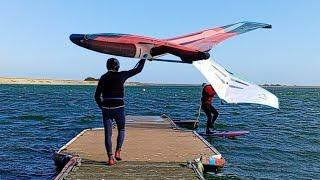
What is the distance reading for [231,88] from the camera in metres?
11.0

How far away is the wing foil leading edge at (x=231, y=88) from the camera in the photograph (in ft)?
34.7

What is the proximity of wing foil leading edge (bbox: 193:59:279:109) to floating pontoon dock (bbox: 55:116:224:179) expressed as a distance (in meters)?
1.81

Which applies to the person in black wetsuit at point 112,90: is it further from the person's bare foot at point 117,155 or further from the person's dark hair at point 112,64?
the person's bare foot at point 117,155

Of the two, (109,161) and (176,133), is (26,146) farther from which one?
(109,161)

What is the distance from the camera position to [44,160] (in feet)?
52.6

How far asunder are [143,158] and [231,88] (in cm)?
278

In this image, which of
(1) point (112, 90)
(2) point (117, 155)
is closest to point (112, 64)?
(1) point (112, 90)

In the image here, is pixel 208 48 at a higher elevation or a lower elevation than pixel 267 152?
higher

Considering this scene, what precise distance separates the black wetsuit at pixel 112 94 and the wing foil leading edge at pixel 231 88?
5.17 ft

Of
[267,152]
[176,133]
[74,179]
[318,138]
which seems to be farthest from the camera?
[318,138]

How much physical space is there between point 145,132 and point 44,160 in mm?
3827

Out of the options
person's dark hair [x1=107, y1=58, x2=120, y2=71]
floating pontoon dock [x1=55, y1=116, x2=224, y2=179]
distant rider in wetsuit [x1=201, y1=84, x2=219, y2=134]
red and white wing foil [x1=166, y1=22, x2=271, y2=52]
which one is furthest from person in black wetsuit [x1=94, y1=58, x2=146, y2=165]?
distant rider in wetsuit [x1=201, y1=84, x2=219, y2=134]

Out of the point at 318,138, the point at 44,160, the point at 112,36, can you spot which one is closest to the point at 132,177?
the point at 112,36

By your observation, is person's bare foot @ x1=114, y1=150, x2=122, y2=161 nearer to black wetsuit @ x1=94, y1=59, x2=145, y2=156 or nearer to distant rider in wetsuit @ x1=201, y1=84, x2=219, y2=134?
black wetsuit @ x1=94, y1=59, x2=145, y2=156
